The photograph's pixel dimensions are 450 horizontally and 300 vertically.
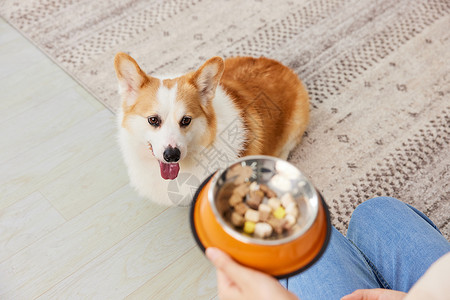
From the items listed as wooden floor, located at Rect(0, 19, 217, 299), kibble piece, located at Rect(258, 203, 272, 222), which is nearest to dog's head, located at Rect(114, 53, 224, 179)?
wooden floor, located at Rect(0, 19, 217, 299)

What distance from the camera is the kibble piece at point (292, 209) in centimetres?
74

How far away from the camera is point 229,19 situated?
2252 mm

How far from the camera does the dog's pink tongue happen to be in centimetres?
134

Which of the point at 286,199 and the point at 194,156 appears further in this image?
the point at 194,156

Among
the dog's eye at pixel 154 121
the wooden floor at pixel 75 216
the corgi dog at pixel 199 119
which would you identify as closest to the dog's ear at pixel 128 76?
the corgi dog at pixel 199 119

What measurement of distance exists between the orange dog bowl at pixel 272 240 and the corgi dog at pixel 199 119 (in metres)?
0.41

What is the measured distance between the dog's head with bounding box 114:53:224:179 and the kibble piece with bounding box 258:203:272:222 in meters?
0.52

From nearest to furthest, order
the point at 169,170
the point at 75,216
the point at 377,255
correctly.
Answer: the point at 377,255, the point at 169,170, the point at 75,216

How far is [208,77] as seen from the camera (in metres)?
1.25

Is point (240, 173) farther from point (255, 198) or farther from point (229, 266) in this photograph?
point (229, 266)

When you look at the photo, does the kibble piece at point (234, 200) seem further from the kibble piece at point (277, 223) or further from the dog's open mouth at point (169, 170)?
the dog's open mouth at point (169, 170)

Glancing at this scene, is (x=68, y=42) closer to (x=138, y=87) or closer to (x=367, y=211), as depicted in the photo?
(x=138, y=87)

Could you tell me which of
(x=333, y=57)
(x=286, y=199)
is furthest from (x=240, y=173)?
(x=333, y=57)

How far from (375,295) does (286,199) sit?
340 mm
